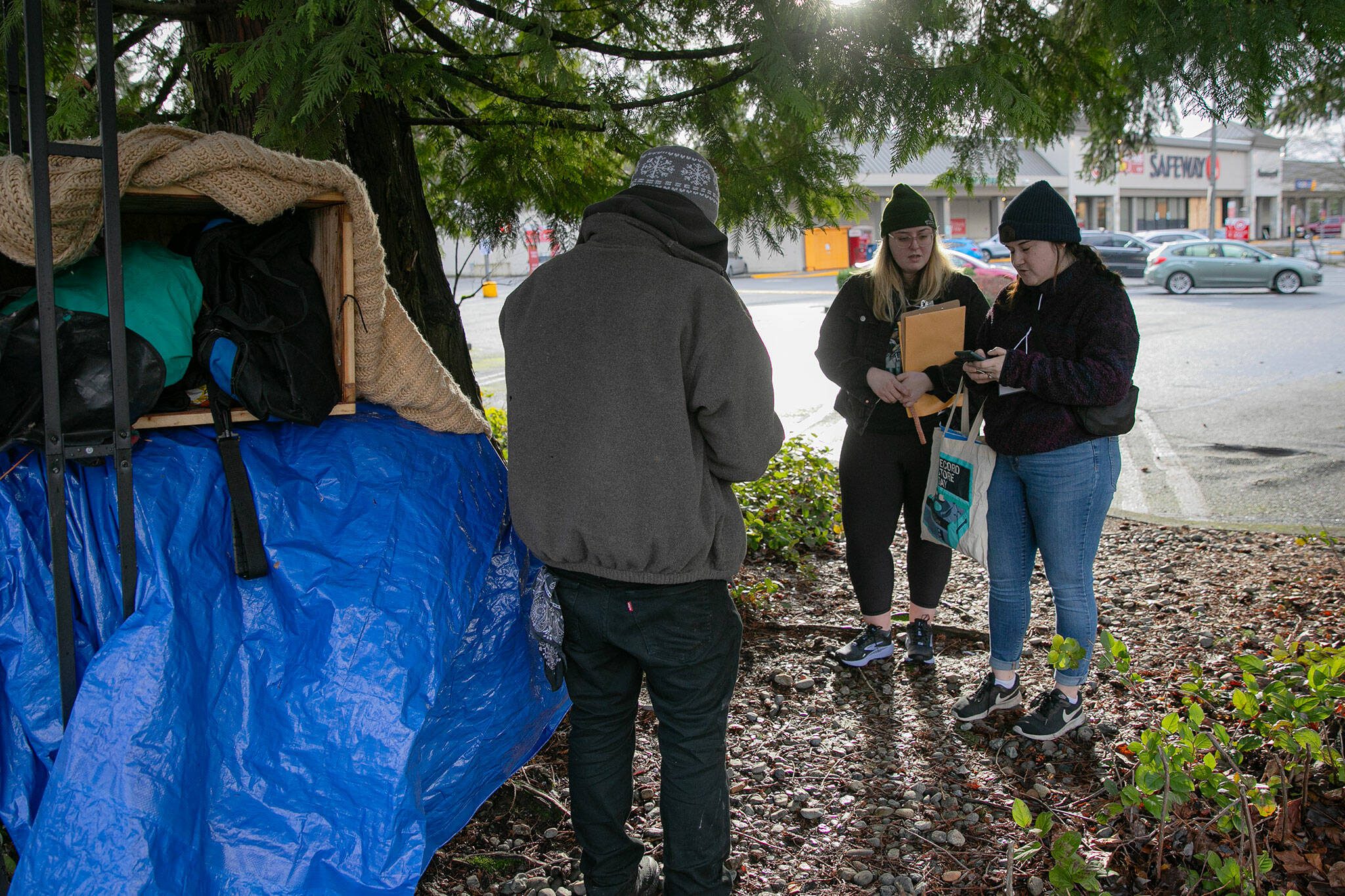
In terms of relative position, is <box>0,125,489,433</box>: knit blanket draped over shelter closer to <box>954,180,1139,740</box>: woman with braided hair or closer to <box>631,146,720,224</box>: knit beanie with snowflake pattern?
<box>631,146,720,224</box>: knit beanie with snowflake pattern

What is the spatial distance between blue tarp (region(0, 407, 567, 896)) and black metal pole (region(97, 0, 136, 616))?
7 cm

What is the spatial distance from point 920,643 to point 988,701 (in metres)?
0.44

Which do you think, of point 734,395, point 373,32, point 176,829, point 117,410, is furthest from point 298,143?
point 176,829

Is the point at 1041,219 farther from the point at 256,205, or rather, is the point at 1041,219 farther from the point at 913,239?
the point at 256,205

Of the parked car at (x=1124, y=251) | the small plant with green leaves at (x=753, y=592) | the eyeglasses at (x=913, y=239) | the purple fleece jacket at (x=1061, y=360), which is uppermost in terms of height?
the parked car at (x=1124, y=251)

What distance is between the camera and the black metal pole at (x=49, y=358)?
177 centimetres

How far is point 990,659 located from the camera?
3.29 m

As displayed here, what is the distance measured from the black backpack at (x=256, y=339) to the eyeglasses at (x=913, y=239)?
6.26ft

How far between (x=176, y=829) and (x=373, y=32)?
193 cm

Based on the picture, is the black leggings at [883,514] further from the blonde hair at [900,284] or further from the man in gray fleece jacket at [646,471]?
the man in gray fleece jacket at [646,471]

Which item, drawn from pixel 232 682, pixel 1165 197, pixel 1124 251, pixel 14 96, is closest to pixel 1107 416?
pixel 232 682

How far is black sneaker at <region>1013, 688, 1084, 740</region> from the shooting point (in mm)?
3016

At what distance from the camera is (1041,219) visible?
281cm

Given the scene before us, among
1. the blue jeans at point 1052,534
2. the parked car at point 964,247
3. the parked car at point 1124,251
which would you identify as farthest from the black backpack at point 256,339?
the parked car at point 964,247
